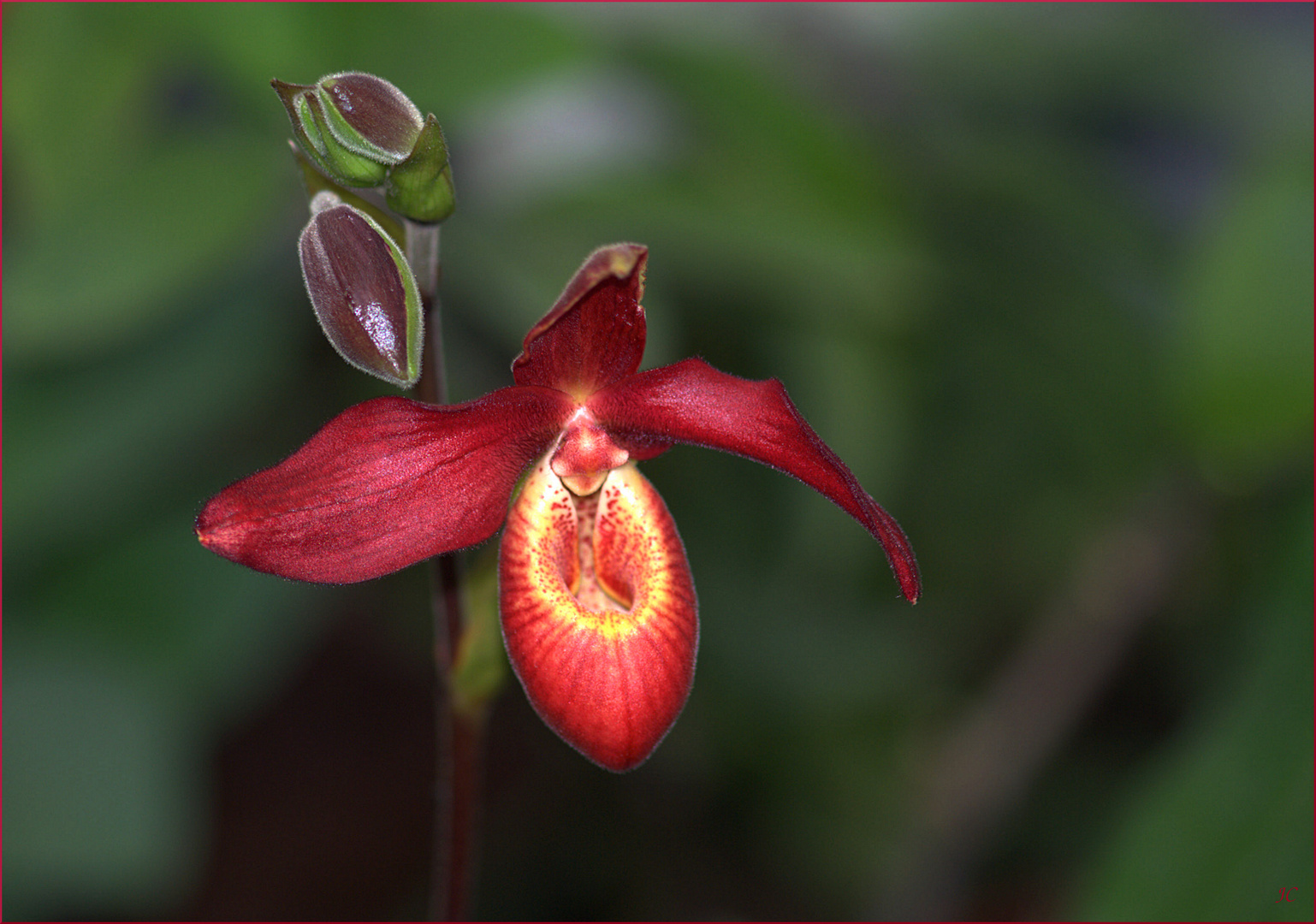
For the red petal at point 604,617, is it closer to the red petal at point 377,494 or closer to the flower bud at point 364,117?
the red petal at point 377,494

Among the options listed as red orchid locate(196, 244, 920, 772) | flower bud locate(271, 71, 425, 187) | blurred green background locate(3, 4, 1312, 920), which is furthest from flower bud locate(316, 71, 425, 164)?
blurred green background locate(3, 4, 1312, 920)

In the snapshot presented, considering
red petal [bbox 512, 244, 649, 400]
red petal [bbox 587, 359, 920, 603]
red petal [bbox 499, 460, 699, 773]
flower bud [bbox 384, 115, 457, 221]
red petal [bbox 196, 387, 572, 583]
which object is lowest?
red petal [bbox 499, 460, 699, 773]

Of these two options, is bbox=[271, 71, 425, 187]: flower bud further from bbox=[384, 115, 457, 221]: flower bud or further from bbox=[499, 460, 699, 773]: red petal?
bbox=[499, 460, 699, 773]: red petal

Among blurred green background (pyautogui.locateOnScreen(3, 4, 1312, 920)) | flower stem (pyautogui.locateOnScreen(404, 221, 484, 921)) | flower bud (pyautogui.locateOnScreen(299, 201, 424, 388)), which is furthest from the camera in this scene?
blurred green background (pyautogui.locateOnScreen(3, 4, 1312, 920))

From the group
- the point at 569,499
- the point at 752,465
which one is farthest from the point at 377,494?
the point at 752,465

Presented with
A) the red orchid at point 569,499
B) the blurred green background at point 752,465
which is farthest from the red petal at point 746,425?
the blurred green background at point 752,465

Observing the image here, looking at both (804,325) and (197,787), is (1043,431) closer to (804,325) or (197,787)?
(804,325)

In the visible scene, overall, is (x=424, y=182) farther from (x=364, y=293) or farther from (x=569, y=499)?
(x=569, y=499)
